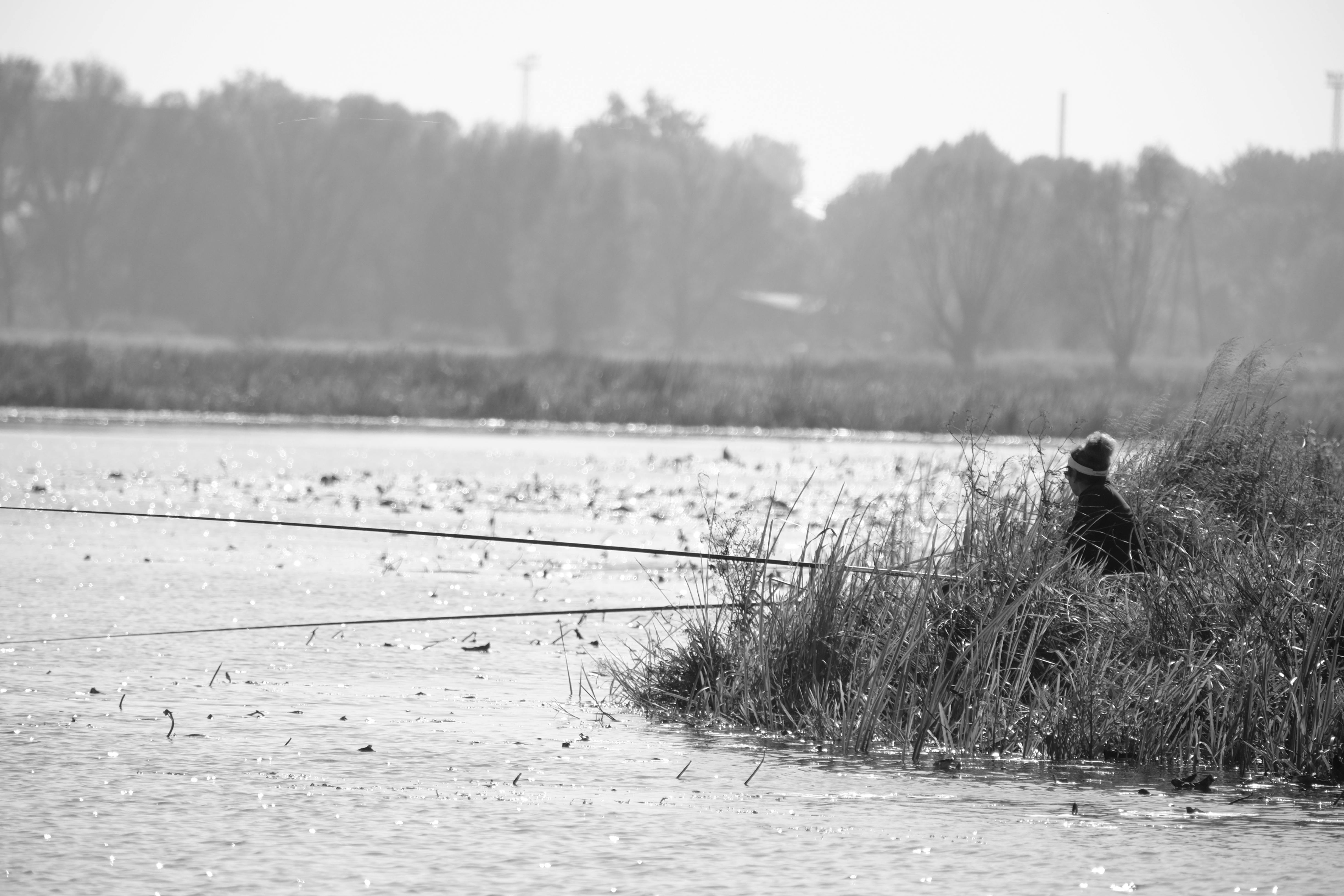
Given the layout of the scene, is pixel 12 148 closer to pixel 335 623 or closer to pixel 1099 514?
pixel 335 623

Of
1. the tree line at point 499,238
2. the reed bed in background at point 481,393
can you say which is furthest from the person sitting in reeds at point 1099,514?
the tree line at point 499,238

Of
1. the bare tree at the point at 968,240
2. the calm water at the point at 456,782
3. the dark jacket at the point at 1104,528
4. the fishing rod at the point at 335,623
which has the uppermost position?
the bare tree at the point at 968,240

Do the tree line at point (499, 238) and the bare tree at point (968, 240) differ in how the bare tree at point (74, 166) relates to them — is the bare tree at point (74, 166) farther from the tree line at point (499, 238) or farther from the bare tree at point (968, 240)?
the bare tree at point (968, 240)

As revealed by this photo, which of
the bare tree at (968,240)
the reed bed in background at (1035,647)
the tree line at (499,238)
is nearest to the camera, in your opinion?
the reed bed in background at (1035,647)

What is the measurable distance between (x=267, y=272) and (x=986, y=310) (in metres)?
33.2

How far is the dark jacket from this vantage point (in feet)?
27.0

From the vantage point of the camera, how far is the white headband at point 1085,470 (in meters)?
8.26

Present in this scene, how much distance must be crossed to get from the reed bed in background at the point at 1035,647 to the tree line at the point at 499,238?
64130mm

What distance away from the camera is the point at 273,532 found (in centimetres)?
1521

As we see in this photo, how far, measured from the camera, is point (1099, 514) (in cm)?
827

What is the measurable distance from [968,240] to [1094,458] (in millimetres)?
70230

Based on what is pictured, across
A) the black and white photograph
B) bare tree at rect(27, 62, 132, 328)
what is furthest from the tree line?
the black and white photograph

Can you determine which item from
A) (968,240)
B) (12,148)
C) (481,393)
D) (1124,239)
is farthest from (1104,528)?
(12,148)

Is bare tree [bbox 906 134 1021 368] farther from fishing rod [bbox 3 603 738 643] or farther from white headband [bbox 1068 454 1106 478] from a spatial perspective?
white headband [bbox 1068 454 1106 478]
